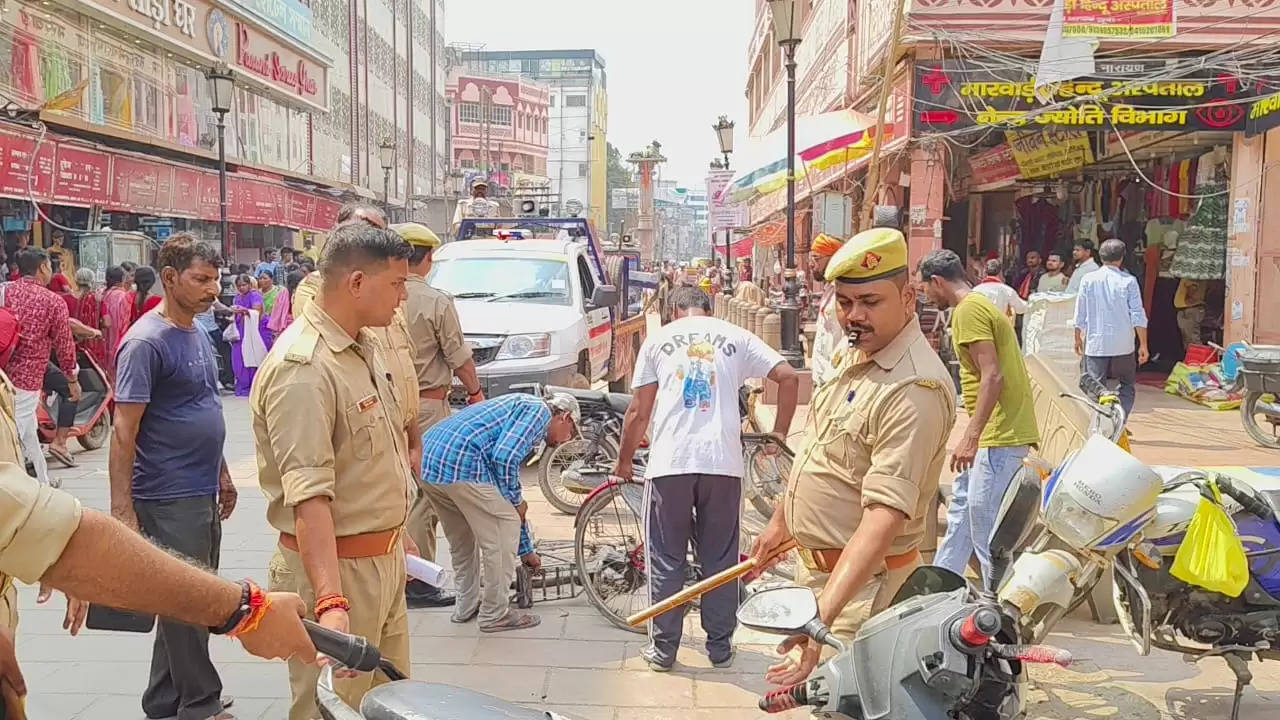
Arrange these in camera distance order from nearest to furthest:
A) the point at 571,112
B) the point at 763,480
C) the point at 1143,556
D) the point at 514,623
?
the point at 1143,556, the point at 514,623, the point at 763,480, the point at 571,112

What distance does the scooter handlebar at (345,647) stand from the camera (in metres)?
2.15

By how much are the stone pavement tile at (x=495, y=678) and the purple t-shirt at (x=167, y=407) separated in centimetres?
139

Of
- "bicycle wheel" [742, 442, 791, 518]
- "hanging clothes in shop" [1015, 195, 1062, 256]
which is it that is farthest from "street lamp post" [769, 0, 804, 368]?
"hanging clothes in shop" [1015, 195, 1062, 256]

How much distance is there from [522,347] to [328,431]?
622 cm

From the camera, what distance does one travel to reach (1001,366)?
5062 millimetres

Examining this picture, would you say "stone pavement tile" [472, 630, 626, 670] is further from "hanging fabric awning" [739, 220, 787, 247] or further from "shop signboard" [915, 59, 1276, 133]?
"hanging fabric awning" [739, 220, 787, 247]

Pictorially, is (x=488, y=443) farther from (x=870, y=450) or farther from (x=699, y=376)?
(x=870, y=450)

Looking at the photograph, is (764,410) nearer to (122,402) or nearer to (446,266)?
(446,266)

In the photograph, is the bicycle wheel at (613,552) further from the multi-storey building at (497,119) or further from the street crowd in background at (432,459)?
the multi-storey building at (497,119)

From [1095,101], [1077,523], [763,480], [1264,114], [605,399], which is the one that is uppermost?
[1095,101]

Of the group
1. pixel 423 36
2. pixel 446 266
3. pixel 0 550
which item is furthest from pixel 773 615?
pixel 423 36

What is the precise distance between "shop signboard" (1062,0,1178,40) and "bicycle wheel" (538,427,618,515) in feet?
24.9

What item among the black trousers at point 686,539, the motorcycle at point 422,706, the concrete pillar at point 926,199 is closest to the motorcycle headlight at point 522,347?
the black trousers at point 686,539

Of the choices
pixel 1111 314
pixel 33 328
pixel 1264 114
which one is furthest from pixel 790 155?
pixel 33 328
